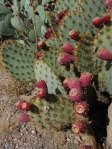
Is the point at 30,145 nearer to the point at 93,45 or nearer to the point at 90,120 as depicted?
the point at 90,120

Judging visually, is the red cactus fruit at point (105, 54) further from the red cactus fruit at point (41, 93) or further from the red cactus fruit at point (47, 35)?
the red cactus fruit at point (47, 35)

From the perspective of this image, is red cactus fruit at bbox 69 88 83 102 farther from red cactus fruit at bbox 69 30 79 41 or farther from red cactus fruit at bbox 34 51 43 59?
red cactus fruit at bbox 34 51 43 59

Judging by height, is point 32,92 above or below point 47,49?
below

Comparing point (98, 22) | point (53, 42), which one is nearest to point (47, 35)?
point (53, 42)

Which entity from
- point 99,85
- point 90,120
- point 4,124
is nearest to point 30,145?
point 4,124

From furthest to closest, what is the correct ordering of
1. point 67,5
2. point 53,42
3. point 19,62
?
point 67,5
point 19,62
point 53,42

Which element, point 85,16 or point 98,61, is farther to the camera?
point 85,16

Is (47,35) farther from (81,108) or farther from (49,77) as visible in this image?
(81,108)
